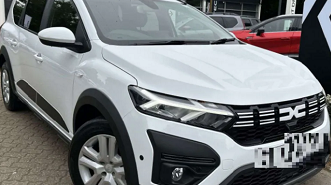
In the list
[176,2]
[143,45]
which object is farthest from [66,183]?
[176,2]

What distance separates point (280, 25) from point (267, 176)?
7384 mm

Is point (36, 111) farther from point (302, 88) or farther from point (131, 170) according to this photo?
point (302, 88)

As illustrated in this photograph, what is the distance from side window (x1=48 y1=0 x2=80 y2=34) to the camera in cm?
297

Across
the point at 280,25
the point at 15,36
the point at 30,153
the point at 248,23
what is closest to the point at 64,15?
the point at 15,36

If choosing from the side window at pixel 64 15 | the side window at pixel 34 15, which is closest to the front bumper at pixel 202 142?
the side window at pixel 64 15

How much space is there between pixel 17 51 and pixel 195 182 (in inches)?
117

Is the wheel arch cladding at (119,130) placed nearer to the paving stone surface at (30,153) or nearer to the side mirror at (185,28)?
the paving stone surface at (30,153)

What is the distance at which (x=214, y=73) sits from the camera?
7.30 ft

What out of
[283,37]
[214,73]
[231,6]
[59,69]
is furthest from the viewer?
[231,6]

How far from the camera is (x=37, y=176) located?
3102 millimetres

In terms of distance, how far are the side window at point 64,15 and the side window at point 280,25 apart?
21.8 feet

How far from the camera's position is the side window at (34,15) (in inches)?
145

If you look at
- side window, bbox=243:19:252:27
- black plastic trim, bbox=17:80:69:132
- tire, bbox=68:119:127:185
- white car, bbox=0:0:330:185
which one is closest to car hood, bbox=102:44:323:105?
white car, bbox=0:0:330:185

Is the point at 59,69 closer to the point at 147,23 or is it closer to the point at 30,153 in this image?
the point at 147,23
